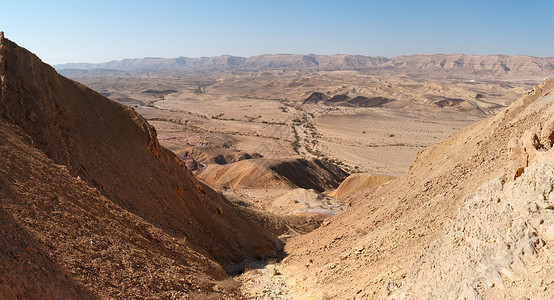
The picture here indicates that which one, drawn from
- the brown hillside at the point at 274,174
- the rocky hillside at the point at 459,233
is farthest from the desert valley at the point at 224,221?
the brown hillside at the point at 274,174

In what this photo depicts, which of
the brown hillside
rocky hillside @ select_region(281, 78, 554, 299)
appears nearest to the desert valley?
rocky hillside @ select_region(281, 78, 554, 299)

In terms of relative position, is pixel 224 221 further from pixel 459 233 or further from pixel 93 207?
pixel 459 233

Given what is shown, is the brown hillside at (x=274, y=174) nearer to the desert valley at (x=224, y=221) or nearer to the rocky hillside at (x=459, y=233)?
the desert valley at (x=224, y=221)

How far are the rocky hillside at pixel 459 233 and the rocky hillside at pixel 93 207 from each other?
3.36 metres

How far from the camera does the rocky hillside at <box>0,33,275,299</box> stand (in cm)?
871

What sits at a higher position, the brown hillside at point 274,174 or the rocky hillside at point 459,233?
the rocky hillside at point 459,233

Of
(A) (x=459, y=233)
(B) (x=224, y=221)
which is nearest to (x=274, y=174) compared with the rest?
(B) (x=224, y=221)

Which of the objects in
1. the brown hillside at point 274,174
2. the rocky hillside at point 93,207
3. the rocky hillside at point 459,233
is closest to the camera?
the rocky hillside at point 459,233

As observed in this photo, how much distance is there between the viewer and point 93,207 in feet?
38.4

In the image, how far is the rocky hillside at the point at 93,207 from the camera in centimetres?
871

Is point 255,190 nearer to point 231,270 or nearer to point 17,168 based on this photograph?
point 231,270

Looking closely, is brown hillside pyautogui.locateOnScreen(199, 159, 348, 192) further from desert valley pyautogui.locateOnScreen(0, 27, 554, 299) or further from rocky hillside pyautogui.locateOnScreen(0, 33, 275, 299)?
rocky hillside pyautogui.locateOnScreen(0, 33, 275, 299)

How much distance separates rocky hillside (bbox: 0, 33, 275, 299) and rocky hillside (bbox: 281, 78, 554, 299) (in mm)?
3364

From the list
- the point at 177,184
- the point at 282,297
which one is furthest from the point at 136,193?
the point at 282,297
